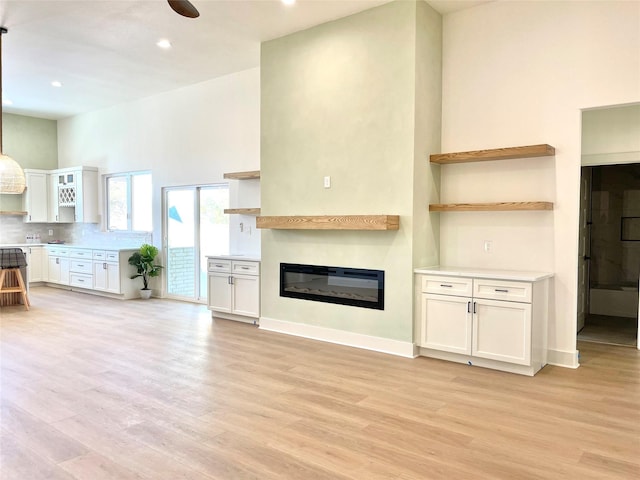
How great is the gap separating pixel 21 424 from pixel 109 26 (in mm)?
4087

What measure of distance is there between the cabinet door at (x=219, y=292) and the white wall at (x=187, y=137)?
2.06 feet

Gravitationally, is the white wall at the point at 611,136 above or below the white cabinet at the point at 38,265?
above

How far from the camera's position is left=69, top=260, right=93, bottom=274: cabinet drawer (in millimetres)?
8166

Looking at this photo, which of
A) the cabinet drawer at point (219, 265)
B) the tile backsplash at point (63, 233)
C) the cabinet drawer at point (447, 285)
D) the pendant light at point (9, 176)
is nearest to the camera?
the cabinet drawer at point (447, 285)

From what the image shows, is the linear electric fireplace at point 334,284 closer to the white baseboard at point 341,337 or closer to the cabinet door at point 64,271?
the white baseboard at point 341,337

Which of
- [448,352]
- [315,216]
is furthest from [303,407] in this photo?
[315,216]

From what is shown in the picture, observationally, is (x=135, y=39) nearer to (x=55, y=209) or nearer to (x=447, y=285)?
(x=447, y=285)

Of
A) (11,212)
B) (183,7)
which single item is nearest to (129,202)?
(11,212)

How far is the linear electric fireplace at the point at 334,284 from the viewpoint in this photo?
4.70 m

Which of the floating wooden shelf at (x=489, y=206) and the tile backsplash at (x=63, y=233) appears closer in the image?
the floating wooden shelf at (x=489, y=206)

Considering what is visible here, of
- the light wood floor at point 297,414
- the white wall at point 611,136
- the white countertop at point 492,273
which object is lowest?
the light wood floor at point 297,414

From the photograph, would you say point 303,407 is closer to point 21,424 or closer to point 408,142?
point 21,424

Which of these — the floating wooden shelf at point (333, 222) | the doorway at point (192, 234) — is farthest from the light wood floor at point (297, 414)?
the doorway at point (192, 234)

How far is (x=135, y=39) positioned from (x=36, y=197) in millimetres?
5642
